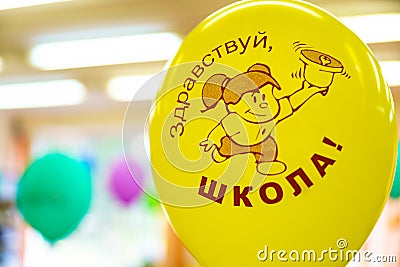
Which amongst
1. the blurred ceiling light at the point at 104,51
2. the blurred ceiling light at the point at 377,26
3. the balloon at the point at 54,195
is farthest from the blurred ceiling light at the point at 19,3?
the blurred ceiling light at the point at 377,26

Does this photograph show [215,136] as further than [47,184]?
No

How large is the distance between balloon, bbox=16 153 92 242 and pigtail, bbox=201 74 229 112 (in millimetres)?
1347

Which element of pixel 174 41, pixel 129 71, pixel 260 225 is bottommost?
pixel 260 225

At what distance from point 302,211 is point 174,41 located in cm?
311

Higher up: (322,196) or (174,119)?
(174,119)

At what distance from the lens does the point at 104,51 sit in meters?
4.12

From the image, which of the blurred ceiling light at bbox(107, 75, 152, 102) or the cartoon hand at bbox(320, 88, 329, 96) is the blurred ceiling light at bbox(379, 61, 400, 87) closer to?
the blurred ceiling light at bbox(107, 75, 152, 102)

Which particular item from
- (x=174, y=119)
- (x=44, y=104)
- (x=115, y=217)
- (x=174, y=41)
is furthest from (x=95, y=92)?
(x=174, y=119)

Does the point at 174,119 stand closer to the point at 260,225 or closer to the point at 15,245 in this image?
the point at 260,225

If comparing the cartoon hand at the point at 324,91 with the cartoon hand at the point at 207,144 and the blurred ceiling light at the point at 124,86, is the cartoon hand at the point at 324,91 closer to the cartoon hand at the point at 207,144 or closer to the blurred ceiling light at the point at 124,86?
the cartoon hand at the point at 207,144

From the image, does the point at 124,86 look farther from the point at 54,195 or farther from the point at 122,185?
the point at 54,195

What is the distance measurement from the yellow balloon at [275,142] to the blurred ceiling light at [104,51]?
282cm

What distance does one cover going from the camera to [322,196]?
847 millimetres

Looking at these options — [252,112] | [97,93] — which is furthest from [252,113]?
[97,93]
